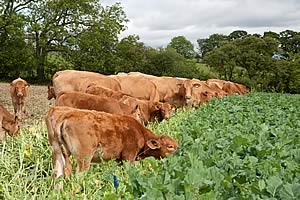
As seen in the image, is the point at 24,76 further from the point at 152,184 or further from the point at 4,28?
the point at 152,184

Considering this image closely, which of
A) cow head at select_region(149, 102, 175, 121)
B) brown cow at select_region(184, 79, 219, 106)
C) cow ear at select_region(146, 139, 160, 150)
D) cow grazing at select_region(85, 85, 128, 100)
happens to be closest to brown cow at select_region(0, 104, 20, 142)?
cow grazing at select_region(85, 85, 128, 100)

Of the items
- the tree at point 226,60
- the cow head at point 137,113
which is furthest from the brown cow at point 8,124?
the tree at point 226,60

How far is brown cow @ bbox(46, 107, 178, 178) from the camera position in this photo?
566cm

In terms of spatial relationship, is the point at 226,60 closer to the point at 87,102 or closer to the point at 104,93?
the point at 104,93

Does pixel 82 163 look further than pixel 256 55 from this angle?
No

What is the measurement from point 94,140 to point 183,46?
56.2 m

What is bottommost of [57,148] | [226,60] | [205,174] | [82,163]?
[226,60]

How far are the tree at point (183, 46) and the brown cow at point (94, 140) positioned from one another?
52532mm

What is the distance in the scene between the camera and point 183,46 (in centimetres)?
6134

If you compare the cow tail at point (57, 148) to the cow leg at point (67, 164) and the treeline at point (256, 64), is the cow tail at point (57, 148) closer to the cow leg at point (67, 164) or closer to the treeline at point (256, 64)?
the cow leg at point (67, 164)

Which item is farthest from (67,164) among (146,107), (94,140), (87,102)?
(146,107)

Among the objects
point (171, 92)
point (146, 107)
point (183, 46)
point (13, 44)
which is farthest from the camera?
point (183, 46)

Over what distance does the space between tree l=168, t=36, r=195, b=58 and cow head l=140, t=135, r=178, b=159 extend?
Answer: 52501mm

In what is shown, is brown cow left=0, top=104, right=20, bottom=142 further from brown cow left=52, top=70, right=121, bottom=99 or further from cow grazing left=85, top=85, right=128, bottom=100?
brown cow left=52, top=70, right=121, bottom=99
